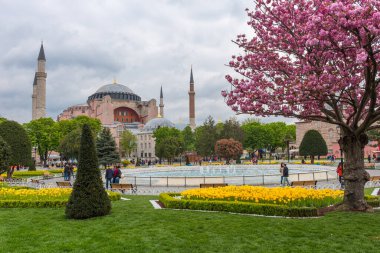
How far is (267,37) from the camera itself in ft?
33.4

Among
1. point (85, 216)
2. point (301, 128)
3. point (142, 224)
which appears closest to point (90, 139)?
point (85, 216)

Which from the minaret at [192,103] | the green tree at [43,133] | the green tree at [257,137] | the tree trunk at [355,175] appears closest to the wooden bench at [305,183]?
the tree trunk at [355,175]

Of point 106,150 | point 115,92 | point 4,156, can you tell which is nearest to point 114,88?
point 115,92

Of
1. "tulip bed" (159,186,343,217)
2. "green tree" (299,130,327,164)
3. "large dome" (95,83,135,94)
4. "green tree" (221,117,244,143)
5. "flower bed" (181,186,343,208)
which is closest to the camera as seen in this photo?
"tulip bed" (159,186,343,217)

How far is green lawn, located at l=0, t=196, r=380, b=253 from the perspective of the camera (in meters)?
6.66

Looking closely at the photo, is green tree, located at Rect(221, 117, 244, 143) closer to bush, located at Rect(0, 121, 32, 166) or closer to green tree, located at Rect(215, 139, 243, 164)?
green tree, located at Rect(215, 139, 243, 164)

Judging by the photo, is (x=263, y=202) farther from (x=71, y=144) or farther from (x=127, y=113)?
(x=127, y=113)

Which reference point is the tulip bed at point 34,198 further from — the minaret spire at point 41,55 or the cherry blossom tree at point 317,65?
the minaret spire at point 41,55

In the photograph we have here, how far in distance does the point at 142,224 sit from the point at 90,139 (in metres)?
2.82

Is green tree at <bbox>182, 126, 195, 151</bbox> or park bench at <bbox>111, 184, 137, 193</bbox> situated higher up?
green tree at <bbox>182, 126, 195, 151</bbox>

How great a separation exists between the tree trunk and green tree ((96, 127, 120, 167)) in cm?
3453

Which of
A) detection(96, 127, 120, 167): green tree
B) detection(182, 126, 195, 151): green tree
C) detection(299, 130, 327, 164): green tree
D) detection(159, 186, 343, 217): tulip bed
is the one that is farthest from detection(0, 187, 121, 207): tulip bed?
detection(182, 126, 195, 151): green tree

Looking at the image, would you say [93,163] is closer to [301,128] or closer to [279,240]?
[279,240]

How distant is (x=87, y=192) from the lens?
30.1ft
